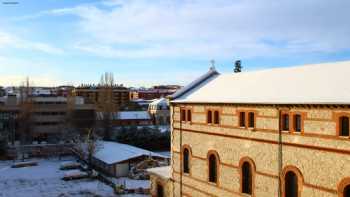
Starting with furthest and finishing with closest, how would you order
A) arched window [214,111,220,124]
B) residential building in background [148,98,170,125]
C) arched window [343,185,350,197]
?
residential building in background [148,98,170,125], arched window [214,111,220,124], arched window [343,185,350,197]

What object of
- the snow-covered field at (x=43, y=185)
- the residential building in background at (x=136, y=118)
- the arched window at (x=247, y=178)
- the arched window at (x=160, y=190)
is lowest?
the snow-covered field at (x=43, y=185)

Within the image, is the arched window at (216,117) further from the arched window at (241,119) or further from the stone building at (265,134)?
the arched window at (241,119)

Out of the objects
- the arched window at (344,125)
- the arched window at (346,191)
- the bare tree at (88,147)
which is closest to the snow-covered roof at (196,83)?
the arched window at (344,125)

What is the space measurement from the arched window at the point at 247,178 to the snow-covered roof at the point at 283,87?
3.46m

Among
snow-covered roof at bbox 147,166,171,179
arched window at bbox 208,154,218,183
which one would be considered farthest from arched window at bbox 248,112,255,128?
snow-covered roof at bbox 147,166,171,179

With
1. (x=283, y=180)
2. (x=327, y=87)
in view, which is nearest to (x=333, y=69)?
(x=327, y=87)

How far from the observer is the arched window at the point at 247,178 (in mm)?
22359

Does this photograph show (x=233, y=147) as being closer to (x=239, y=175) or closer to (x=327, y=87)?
(x=239, y=175)

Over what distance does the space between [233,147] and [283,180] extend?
417 centimetres

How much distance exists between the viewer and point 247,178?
22.6 m

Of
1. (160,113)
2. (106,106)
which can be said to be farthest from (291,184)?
(160,113)

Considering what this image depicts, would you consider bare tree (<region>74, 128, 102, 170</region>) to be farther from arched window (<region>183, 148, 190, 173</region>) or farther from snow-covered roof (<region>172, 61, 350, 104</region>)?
snow-covered roof (<region>172, 61, 350, 104</region>)

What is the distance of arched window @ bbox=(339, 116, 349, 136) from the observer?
16.9 m

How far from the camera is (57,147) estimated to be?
204ft
